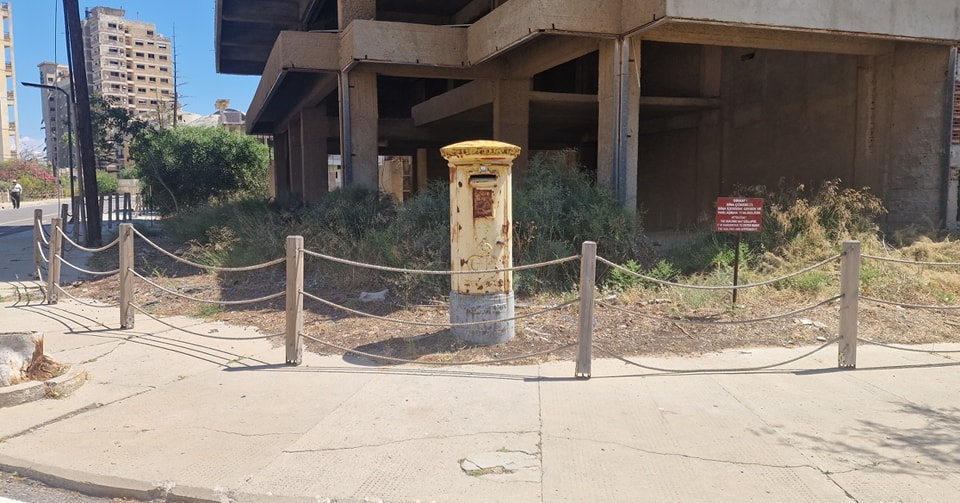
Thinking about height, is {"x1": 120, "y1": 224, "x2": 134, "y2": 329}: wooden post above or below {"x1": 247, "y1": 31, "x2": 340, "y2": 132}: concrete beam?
below

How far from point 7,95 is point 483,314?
482ft

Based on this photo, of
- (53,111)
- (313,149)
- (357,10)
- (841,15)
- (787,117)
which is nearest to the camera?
(841,15)

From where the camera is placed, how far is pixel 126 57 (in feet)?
484

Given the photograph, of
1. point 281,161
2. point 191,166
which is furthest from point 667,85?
point 281,161

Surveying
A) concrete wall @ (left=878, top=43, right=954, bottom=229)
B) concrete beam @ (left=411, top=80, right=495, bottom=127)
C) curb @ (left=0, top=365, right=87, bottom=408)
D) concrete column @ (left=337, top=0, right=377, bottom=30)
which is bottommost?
curb @ (left=0, top=365, right=87, bottom=408)

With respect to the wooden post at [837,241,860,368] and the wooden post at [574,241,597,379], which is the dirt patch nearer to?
the wooden post at [574,241,597,379]

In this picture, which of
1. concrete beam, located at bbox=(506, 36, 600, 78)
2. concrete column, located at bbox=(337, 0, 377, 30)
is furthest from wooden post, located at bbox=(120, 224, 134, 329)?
concrete column, located at bbox=(337, 0, 377, 30)

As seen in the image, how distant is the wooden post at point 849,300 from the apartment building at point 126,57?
485 ft

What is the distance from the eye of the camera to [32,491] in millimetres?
4141

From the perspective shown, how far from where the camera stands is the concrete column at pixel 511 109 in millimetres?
16312

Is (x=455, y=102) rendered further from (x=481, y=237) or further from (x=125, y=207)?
(x=125, y=207)

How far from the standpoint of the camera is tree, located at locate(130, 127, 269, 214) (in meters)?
27.7

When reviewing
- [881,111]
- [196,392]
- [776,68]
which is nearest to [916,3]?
[881,111]

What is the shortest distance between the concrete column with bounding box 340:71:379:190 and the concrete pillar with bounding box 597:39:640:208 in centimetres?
592
